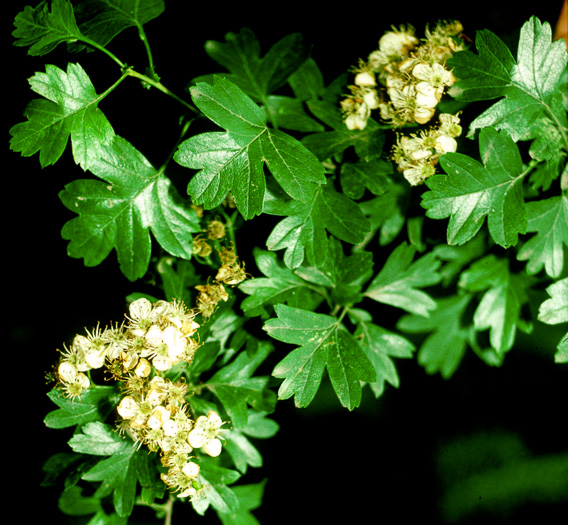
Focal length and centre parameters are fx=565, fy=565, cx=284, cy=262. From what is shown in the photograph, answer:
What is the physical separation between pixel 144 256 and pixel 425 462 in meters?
1.22

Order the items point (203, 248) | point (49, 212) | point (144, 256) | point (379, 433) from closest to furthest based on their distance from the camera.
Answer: point (144, 256)
point (203, 248)
point (49, 212)
point (379, 433)

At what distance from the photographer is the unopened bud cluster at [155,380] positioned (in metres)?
0.95

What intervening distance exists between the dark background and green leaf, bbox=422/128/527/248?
65cm

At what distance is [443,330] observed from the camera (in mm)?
1447

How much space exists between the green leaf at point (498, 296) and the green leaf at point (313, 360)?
1.18 feet

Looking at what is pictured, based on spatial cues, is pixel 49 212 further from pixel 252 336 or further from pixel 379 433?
pixel 379 433

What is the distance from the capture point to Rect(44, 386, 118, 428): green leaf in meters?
1.02

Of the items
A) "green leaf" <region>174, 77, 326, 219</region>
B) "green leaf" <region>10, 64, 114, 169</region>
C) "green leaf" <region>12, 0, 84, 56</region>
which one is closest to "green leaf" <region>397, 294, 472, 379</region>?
"green leaf" <region>174, 77, 326, 219</region>

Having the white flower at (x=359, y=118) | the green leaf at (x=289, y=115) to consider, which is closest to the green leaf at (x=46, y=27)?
the green leaf at (x=289, y=115)

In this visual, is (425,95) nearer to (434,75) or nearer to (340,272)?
(434,75)

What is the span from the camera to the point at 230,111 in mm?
947

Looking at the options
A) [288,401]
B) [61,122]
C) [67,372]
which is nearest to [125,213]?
[61,122]

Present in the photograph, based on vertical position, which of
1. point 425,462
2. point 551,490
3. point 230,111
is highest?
point 230,111

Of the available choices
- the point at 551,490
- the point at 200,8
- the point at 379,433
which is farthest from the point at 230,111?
the point at 551,490
